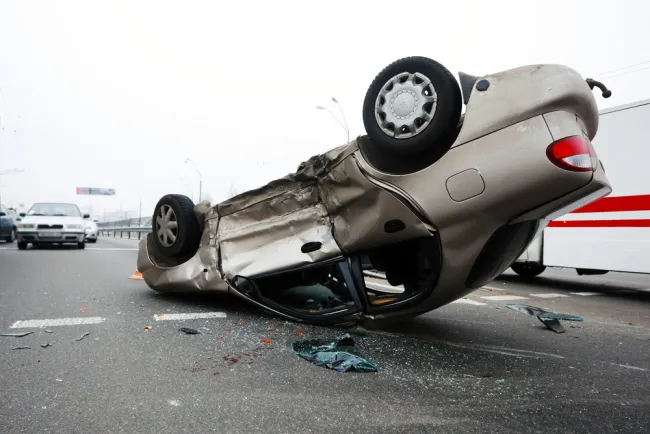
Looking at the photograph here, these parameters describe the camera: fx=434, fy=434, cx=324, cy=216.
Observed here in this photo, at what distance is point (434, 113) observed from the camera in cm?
257

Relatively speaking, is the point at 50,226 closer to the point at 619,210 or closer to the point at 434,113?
the point at 434,113

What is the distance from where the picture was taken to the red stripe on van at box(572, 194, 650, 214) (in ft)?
18.9

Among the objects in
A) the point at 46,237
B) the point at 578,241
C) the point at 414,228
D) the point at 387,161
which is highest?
the point at 387,161

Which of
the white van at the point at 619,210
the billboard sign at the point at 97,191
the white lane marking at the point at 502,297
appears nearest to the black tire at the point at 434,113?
the white lane marking at the point at 502,297

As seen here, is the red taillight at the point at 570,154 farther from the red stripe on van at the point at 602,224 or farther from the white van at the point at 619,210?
the red stripe on van at the point at 602,224

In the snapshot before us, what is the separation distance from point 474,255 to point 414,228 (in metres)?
0.39

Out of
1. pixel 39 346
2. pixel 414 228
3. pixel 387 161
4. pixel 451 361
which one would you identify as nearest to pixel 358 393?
pixel 451 361

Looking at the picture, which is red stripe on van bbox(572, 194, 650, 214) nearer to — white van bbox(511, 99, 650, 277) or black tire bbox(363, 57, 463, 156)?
white van bbox(511, 99, 650, 277)

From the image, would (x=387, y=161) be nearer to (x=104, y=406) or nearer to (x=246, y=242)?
(x=246, y=242)

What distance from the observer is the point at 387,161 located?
2.84 m

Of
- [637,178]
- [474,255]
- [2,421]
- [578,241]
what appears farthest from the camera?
[578,241]

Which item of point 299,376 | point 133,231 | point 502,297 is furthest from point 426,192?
point 133,231

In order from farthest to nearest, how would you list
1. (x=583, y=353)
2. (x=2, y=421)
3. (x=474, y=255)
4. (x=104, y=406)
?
1. (x=583, y=353)
2. (x=474, y=255)
3. (x=104, y=406)
4. (x=2, y=421)

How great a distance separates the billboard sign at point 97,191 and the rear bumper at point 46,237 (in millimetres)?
79459
